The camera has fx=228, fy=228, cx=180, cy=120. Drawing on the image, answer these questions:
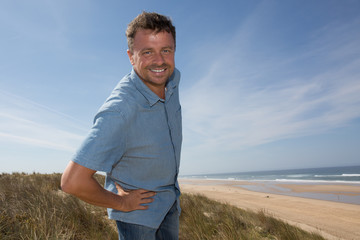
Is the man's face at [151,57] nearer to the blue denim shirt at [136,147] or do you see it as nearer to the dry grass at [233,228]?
the blue denim shirt at [136,147]

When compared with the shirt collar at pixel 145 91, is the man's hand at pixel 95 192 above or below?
below

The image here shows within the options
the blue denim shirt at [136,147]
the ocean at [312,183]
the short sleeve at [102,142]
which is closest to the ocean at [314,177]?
the ocean at [312,183]

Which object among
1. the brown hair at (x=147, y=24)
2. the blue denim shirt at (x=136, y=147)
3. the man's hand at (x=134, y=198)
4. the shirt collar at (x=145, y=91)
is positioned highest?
the brown hair at (x=147, y=24)

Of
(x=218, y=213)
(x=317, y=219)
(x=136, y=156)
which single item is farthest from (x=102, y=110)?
(x=317, y=219)

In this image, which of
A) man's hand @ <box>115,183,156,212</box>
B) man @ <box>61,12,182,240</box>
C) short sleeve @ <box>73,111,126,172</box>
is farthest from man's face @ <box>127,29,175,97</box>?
man's hand @ <box>115,183,156,212</box>

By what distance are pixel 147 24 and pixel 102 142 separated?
0.86 meters

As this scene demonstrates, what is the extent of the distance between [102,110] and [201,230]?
370 cm

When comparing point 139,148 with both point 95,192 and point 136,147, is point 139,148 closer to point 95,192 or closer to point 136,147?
point 136,147

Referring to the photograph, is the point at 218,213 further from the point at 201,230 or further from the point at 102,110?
the point at 102,110

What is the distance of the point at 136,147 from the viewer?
4.16ft

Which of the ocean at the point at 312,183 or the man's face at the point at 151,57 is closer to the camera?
the man's face at the point at 151,57

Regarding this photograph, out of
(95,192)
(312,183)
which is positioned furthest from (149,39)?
(312,183)

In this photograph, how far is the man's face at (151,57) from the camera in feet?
5.07

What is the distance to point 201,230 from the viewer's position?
413cm
